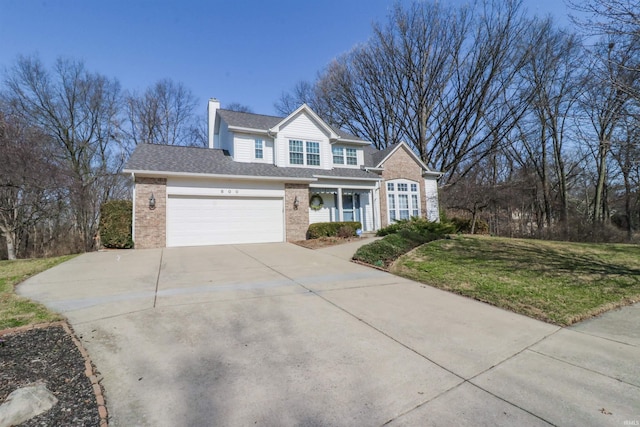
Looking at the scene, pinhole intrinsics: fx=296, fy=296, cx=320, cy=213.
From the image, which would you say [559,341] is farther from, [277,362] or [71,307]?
[71,307]

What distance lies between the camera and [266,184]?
13602 millimetres

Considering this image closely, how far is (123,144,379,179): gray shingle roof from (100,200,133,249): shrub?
1.61 meters

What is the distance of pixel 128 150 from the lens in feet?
74.5

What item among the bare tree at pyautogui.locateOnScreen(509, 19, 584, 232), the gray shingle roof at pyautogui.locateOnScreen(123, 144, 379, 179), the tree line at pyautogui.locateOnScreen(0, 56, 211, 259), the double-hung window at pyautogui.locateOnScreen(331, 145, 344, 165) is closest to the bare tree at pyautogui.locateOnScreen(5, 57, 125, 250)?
the tree line at pyautogui.locateOnScreen(0, 56, 211, 259)

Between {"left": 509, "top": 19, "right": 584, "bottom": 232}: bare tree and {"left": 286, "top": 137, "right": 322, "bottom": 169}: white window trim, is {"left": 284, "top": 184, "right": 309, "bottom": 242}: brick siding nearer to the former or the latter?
{"left": 286, "top": 137, "right": 322, "bottom": 169}: white window trim

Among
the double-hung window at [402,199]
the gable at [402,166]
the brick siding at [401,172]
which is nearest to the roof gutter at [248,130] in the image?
the gable at [402,166]

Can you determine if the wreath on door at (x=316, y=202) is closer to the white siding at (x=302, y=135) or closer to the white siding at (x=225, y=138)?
the white siding at (x=302, y=135)

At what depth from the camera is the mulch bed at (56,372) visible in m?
2.13

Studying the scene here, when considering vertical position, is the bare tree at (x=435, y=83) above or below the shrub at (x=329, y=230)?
above

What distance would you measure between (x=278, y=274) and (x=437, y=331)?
13.0 feet

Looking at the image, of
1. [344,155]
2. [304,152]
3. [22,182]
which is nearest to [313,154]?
[304,152]

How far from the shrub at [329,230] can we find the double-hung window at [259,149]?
456 centimetres

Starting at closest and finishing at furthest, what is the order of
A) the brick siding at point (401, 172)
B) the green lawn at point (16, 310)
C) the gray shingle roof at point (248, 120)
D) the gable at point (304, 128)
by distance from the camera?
the green lawn at point (16, 310) < the gray shingle roof at point (248, 120) < the gable at point (304, 128) < the brick siding at point (401, 172)

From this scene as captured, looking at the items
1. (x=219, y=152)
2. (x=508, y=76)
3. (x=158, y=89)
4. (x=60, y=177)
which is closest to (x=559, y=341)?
(x=219, y=152)
